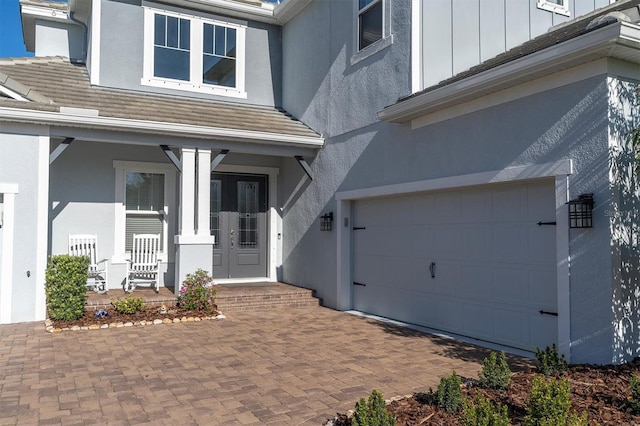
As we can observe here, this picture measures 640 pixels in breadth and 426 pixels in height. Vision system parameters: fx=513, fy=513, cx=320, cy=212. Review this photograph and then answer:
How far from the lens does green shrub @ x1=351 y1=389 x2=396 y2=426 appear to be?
11.0 feet

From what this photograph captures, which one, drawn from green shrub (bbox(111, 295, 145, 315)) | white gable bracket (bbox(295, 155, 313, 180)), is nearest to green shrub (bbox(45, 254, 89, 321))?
green shrub (bbox(111, 295, 145, 315))

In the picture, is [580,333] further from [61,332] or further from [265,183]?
[265,183]

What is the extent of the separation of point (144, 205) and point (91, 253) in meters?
1.55

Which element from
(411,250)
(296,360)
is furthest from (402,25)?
(296,360)

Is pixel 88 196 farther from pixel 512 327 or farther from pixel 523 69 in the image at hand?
pixel 523 69

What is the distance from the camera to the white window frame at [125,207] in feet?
34.8

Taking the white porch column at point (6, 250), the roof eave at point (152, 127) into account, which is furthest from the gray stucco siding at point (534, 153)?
the white porch column at point (6, 250)

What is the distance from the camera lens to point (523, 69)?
19.4ft

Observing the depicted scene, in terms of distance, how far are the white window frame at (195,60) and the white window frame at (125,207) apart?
71.6 inches

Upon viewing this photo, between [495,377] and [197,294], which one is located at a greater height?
[197,294]

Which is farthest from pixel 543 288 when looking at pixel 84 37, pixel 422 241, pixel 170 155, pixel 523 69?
pixel 84 37

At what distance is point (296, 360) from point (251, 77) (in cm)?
802

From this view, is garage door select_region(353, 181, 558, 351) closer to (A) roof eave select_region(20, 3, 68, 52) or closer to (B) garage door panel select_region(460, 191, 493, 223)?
(B) garage door panel select_region(460, 191, 493, 223)

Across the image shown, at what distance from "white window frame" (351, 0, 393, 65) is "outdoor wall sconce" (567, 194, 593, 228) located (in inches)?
170
